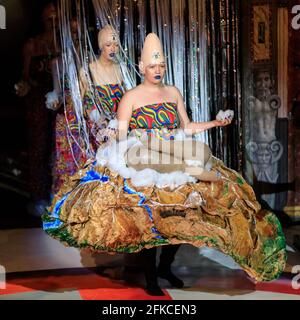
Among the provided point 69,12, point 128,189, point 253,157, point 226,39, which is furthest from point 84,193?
point 253,157

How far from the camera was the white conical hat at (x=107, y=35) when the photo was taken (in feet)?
14.9

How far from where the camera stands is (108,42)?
4539 millimetres

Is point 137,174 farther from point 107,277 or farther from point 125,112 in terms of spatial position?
point 107,277

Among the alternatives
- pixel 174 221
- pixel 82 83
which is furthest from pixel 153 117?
pixel 82 83

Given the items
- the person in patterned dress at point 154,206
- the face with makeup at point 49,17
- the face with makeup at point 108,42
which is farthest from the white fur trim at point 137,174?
the face with makeup at point 49,17

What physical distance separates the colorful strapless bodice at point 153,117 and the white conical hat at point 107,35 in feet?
2.32

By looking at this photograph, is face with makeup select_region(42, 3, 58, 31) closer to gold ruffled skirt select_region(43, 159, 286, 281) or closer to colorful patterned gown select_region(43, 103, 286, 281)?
colorful patterned gown select_region(43, 103, 286, 281)

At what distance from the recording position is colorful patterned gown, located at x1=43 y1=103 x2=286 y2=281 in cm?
378

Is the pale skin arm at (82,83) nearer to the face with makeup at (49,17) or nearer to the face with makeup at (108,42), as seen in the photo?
the face with makeup at (108,42)

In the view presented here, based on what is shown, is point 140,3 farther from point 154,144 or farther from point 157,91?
point 154,144

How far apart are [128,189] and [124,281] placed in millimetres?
765

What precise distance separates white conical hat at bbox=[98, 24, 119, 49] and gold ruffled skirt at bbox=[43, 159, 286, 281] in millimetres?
993

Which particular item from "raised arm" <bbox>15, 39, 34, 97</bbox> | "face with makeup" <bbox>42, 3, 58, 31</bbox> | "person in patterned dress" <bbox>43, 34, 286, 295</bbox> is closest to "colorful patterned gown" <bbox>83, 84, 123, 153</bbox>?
"person in patterned dress" <bbox>43, 34, 286, 295</bbox>

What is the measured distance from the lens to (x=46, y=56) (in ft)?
19.5
